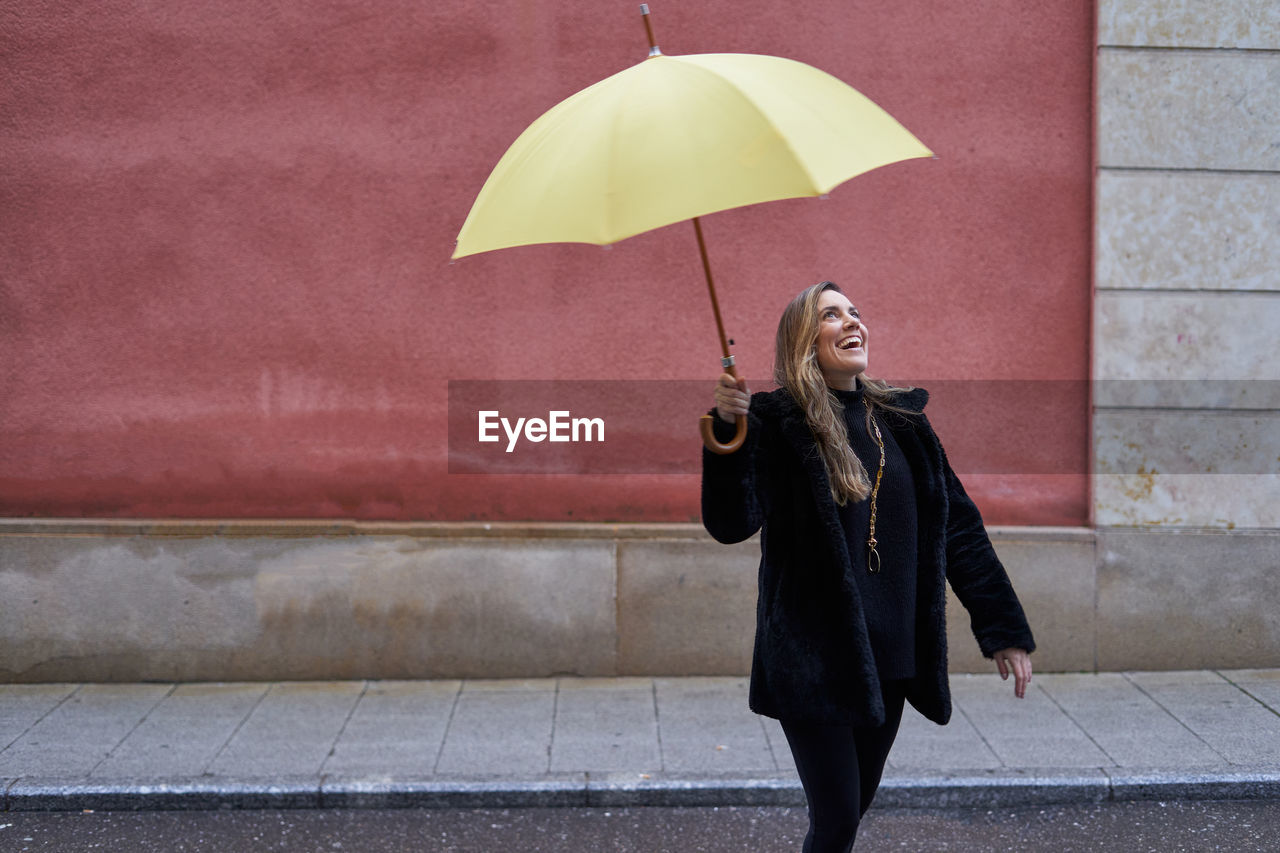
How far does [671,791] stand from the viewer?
16.7 feet

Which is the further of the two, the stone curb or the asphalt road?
the stone curb

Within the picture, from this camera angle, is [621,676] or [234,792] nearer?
[234,792]

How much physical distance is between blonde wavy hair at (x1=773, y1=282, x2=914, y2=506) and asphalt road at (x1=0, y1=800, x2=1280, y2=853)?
6.56 ft

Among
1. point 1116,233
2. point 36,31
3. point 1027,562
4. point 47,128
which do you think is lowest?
point 1027,562

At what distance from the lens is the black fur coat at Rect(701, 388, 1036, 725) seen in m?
3.19

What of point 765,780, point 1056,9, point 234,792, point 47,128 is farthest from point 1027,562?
point 47,128

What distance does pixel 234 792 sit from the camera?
5.04 meters

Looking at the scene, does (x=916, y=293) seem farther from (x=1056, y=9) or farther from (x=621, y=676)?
(x=621, y=676)

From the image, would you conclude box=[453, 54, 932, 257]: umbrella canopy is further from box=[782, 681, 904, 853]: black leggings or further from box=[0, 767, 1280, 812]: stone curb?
box=[0, 767, 1280, 812]: stone curb

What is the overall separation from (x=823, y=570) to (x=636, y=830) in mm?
2060

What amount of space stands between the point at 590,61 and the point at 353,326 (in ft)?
6.05

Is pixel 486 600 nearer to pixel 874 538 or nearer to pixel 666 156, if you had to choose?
pixel 874 538

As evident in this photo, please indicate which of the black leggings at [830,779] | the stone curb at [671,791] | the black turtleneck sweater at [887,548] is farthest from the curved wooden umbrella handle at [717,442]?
the stone curb at [671,791]

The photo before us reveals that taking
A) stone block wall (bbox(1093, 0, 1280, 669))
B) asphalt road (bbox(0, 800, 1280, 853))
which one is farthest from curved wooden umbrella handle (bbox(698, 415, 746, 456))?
stone block wall (bbox(1093, 0, 1280, 669))
